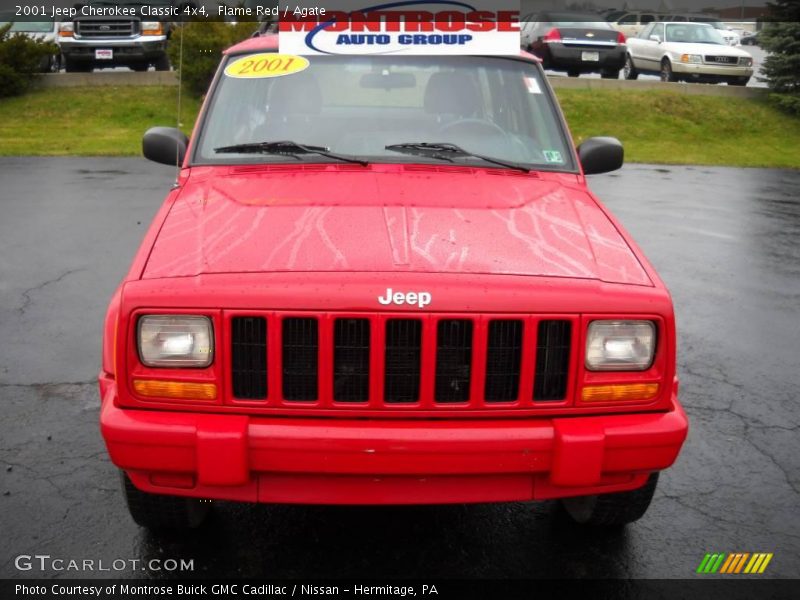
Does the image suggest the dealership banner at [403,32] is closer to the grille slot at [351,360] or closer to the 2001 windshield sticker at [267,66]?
the 2001 windshield sticker at [267,66]

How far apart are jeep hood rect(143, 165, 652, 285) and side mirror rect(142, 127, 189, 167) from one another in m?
0.44

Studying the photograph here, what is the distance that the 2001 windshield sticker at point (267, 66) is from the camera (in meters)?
4.49

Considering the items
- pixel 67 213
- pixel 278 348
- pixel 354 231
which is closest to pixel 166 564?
pixel 278 348

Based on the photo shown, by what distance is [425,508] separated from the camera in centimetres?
371

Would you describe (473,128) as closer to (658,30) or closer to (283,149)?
(283,149)

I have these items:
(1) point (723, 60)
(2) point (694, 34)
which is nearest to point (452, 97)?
(1) point (723, 60)

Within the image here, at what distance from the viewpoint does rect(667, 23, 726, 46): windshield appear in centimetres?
2106

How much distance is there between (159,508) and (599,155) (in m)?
2.71

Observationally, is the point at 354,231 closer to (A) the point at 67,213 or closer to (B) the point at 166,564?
(B) the point at 166,564

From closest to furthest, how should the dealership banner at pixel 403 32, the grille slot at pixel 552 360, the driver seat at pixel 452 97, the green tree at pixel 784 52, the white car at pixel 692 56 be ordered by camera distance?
1. the grille slot at pixel 552 360
2. the driver seat at pixel 452 97
3. the dealership banner at pixel 403 32
4. the green tree at pixel 784 52
5. the white car at pixel 692 56

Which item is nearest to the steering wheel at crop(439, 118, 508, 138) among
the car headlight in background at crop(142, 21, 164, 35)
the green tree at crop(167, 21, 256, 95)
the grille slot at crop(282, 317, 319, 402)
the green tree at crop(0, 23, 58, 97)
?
the grille slot at crop(282, 317, 319, 402)

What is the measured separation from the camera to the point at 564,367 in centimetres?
292

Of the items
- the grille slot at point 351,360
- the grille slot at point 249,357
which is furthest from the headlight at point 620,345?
the grille slot at point 249,357

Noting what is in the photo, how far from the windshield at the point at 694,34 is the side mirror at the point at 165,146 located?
741 inches
